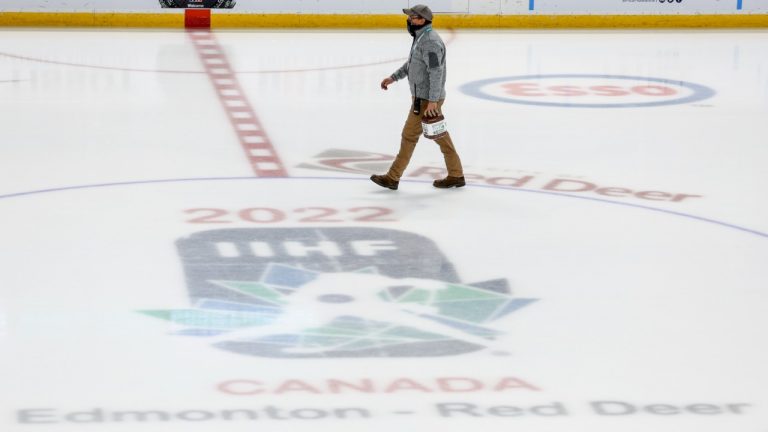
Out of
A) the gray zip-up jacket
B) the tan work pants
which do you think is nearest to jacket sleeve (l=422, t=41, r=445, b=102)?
the gray zip-up jacket

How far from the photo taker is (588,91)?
12.3m

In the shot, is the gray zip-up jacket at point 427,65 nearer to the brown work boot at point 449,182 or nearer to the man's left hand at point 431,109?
the man's left hand at point 431,109

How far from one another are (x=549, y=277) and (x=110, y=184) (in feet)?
9.85

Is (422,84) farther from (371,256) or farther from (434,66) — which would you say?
(371,256)

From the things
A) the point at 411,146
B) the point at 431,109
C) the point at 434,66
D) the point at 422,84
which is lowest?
the point at 411,146

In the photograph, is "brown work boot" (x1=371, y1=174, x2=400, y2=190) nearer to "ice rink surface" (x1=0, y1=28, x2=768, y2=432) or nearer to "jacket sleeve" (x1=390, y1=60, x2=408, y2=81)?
"ice rink surface" (x1=0, y1=28, x2=768, y2=432)

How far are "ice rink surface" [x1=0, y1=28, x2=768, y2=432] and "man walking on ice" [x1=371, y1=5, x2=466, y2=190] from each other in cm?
17

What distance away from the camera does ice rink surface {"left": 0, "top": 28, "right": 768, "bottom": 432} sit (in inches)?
195

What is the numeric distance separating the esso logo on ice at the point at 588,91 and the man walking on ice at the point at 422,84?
3.56 meters

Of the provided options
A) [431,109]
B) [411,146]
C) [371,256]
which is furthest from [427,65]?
[371,256]

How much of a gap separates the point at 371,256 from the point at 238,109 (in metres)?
4.46

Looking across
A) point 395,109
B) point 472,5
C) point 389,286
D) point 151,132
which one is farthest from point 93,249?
point 472,5

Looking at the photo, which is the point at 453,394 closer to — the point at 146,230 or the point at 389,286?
the point at 389,286

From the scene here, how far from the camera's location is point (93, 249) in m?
6.86
